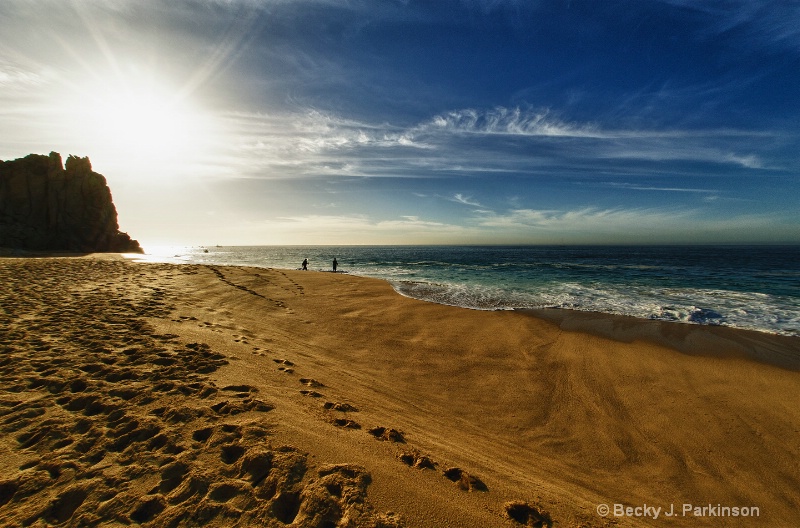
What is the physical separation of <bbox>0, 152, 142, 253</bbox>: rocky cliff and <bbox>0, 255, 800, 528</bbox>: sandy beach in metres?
55.1

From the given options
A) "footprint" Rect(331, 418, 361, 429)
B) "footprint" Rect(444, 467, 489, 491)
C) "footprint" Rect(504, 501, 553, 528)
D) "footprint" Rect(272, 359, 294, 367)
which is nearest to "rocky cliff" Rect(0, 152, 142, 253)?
"footprint" Rect(272, 359, 294, 367)

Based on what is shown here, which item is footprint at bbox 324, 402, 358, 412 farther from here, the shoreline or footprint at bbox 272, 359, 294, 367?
the shoreline

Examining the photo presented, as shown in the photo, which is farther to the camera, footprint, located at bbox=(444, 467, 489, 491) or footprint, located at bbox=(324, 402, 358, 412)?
footprint, located at bbox=(324, 402, 358, 412)

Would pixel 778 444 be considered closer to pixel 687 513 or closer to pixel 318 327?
pixel 687 513

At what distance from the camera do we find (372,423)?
4.70 metres

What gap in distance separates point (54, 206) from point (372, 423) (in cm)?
7189

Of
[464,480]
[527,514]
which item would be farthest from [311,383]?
[527,514]

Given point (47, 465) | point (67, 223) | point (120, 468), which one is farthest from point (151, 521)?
point (67, 223)

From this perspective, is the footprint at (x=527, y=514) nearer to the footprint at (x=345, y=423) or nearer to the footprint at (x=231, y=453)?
the footprint at (x=345, y=423)

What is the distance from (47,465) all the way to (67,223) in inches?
2771

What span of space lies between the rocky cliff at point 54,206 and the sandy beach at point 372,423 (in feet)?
181

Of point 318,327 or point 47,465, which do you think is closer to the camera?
point 47,465

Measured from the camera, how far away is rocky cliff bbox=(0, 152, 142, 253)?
149ft

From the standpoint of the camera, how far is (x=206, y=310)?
10773mm
